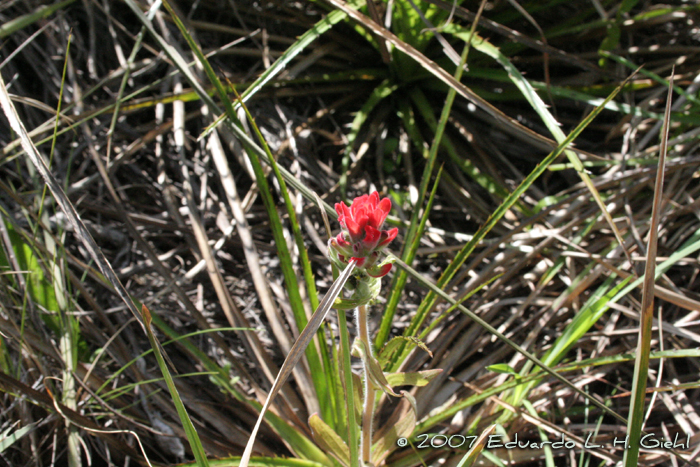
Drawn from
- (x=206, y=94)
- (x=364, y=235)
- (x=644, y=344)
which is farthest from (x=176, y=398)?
(x=644, y=344)

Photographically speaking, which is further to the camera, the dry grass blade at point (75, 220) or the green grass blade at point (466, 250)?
the green grass blade at point (466, 250)

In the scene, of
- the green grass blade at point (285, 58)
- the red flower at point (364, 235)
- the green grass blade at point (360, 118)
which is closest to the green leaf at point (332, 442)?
the red flower at point (364, 235)

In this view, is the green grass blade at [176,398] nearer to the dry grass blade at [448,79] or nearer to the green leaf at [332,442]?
the green leaf at [332,442]

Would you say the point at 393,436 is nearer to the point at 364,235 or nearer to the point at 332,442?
the point at 332,442

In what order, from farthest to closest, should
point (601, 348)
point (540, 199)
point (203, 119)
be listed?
point (203, 119) → point (540, 199) → point (601, 348)

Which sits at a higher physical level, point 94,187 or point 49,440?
point 94,187

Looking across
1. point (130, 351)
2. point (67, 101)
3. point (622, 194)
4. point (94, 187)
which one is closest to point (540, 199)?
point (622, 194)

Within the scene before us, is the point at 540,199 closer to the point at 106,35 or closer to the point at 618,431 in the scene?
the point at 618,431
